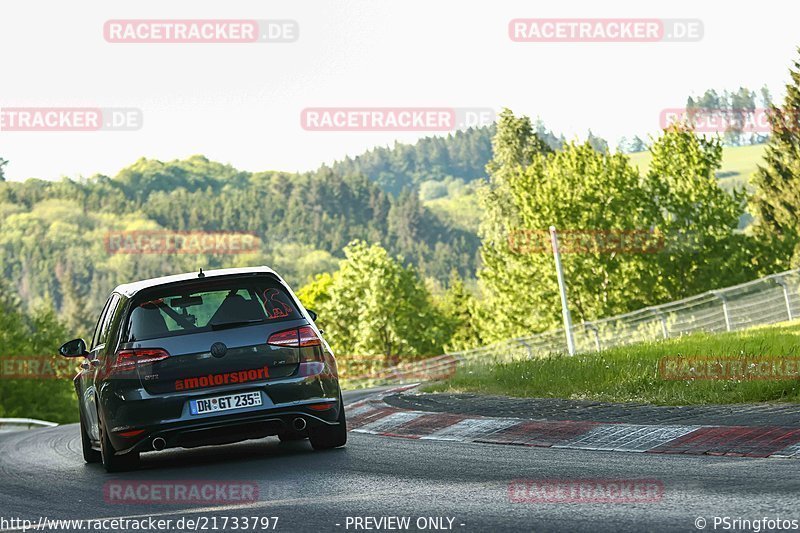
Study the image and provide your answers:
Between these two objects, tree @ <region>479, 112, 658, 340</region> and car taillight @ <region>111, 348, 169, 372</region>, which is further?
tree @ <region>479, 112, 658, 340</region>

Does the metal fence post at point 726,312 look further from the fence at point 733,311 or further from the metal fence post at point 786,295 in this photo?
the metal fence post at point 786,295

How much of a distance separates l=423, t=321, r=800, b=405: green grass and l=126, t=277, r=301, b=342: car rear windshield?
3.71 metres

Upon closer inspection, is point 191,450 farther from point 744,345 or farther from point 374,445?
point 744,345

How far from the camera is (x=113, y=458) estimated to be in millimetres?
10297

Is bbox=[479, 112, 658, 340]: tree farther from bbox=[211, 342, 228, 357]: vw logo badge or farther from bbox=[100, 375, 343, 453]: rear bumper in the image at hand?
bbox=[211, 342, 228, 357]: vw logo badge

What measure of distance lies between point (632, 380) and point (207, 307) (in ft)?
15.3

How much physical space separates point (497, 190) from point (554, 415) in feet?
220

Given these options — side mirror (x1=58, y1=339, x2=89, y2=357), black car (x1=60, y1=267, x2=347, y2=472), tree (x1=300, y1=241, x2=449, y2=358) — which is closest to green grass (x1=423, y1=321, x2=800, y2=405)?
black car (x1=60, y1=267, x2=347, y2=472)

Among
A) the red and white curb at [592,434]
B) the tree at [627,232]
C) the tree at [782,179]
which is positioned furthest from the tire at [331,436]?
the tree at [782,179]

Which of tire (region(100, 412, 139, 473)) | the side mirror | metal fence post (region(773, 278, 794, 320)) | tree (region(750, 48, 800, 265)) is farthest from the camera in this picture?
tree (region(750, 48, 800, 265))

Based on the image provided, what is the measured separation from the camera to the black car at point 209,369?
9.76 m

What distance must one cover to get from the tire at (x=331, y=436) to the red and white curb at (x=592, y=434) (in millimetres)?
936

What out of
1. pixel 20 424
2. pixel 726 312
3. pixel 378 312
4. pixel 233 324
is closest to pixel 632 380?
pixel 233 324

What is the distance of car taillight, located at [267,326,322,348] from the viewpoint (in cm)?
1001
